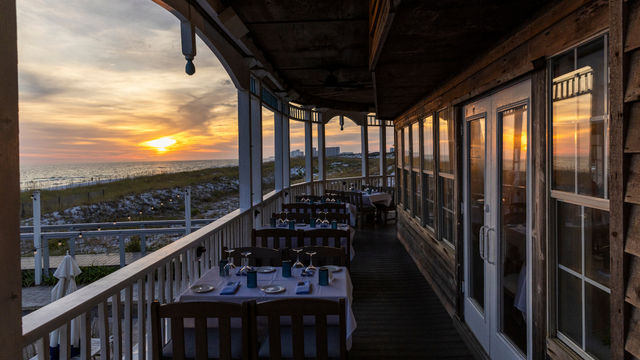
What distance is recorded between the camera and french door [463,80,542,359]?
93.6 inches

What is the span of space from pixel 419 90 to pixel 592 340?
3.49 metres

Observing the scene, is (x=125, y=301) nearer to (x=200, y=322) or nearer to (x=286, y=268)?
(x=200, y=322)

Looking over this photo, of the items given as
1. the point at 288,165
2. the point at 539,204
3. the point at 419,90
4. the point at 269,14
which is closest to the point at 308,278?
the point at 539,204

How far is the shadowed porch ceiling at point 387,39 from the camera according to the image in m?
1.95

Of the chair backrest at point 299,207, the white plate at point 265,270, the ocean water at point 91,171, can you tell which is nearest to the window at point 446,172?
the white plate at point 265,270

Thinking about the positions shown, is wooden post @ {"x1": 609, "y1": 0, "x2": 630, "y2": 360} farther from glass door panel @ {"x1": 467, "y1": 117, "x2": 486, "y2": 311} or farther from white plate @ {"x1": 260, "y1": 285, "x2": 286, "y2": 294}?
white plate @ {"x1": 260, "y1": 285, "x2": 286, "y2": 294}

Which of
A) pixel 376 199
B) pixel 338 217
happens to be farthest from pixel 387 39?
pixel 376 199

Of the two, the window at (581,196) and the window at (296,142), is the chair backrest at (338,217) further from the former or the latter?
the window at (581,196)

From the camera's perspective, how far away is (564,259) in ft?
6.14

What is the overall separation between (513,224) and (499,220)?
239mm

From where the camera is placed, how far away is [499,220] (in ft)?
9.09

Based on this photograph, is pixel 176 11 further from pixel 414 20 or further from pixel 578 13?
pixel 578 13

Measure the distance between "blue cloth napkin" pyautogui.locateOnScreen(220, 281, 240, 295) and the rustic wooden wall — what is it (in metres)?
2.37

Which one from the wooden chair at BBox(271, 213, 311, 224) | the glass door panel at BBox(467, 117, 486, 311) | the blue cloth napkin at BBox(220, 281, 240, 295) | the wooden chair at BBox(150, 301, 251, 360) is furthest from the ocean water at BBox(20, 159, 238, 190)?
the glass door panel at BBox(467, 117, 486, 311)
